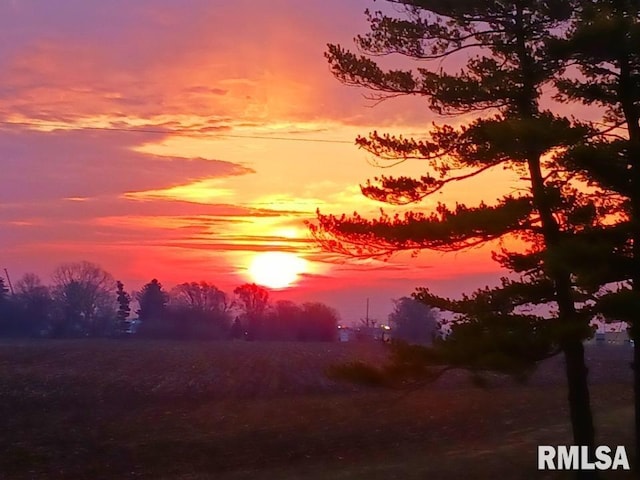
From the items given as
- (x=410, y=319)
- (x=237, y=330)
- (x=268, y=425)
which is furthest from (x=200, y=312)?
(x=268, y=425)

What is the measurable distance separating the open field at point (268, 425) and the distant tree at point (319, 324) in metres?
63.8

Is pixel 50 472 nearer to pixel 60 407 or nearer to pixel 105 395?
pixel 60 407

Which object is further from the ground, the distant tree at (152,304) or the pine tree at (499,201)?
the distant tree at (152,304)

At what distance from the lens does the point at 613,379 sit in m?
43.2

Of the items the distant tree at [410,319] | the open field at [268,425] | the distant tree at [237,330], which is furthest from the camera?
the distant tree at [237,330]

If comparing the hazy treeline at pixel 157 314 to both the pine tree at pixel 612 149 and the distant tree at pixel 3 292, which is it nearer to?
the distant tree at pixel 3 292

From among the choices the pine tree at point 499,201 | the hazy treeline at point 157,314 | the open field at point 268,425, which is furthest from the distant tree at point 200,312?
the pine tree at point 499,201

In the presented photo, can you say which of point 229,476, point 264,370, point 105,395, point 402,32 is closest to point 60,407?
point 105,395

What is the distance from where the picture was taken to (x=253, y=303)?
410ft

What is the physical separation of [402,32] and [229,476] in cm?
1105

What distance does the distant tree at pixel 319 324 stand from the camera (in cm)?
10719

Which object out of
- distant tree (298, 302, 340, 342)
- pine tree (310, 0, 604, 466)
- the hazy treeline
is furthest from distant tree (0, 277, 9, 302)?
pine tree (310, 0, 604, 466)

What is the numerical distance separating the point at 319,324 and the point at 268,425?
270ft

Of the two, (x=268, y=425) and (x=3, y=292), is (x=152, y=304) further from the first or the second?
(x=268, y=425)
